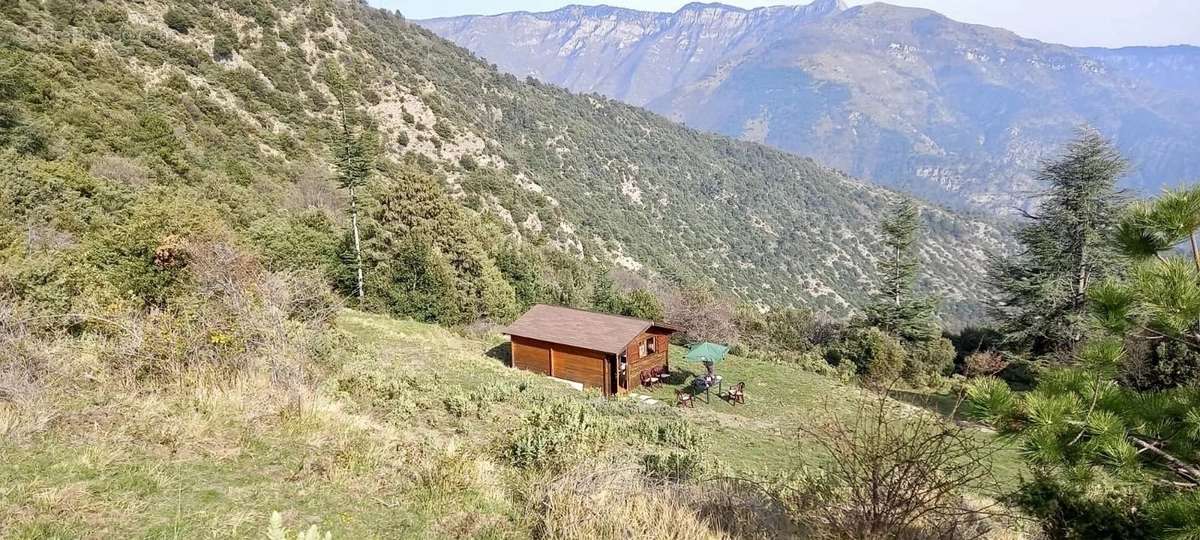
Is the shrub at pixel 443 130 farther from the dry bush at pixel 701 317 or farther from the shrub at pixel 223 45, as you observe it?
the dry bush at pixel 701 317

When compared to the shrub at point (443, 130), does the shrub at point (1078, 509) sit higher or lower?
lower

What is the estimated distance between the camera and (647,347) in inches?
923

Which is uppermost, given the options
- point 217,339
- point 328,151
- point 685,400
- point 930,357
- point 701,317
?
point 328,151

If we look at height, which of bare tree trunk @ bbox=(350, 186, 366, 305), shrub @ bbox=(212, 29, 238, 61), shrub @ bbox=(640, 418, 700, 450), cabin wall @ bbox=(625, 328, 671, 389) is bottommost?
cabin wall @ bbox=(625, 328, 671, 389)

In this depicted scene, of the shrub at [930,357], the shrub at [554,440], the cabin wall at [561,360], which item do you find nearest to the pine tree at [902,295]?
the shrub at [930,357]

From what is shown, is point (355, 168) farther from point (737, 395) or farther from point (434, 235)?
point (737, 395)

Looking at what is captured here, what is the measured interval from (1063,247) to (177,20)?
5818 centimetres

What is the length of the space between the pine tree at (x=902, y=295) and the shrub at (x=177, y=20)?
5242 cm

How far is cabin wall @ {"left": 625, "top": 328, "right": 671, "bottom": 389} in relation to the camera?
2241cm

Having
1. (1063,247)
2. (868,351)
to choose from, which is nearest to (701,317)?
(868,351)

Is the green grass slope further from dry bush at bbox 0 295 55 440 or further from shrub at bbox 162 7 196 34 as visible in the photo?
shrub at bbox 162 7 196 34

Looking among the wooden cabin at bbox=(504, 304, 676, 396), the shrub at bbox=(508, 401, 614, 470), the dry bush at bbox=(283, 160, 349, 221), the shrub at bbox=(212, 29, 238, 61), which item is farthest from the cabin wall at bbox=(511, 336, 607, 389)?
the shrub at bbox=(212, 29, 238, 61)

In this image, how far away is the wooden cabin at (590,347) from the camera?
847 inches

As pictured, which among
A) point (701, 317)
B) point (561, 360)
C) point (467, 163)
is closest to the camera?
point (561, 360)
